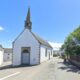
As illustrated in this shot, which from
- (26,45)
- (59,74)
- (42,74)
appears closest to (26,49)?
(26,45)

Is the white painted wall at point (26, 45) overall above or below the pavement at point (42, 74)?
above

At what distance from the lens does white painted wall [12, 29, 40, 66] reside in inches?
1479

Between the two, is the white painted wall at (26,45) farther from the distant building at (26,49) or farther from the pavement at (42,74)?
the pavement at (42,74)

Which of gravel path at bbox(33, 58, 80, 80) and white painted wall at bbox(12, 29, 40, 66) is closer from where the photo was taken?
gravel path at bbox(33, 58, 80, 80)

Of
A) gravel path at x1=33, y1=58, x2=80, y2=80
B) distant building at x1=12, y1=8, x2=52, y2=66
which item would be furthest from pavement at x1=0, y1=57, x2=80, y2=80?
distant building at x1=12, y1=8, x2=52, y2=66

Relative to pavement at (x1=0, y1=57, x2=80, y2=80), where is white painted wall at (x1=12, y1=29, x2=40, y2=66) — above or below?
above

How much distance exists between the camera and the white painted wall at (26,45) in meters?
37.6

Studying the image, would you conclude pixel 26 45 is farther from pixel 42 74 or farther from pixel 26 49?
pixel 42 74

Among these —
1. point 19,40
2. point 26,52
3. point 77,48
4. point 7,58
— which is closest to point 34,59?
point 26,52

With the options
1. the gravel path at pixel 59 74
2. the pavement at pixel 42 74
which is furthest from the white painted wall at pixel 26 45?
the gravel path at pixel 59 74

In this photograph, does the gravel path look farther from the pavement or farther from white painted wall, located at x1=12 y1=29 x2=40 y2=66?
white painted wall, located at x1=12 y1=29 x2=40 y2=66

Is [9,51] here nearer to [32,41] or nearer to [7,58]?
[7,58]

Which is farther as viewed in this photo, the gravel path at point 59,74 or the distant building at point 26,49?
the distant building at point 26,49

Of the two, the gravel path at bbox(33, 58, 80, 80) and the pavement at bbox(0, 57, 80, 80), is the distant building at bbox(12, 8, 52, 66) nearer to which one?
the pavement at bbox(0, 57, 80, 80)
